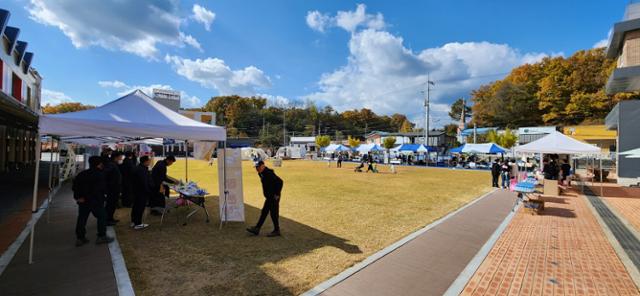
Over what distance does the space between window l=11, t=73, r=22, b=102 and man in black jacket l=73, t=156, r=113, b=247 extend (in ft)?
63.5

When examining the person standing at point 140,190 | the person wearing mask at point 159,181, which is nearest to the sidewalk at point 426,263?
the person standing at point 140,190

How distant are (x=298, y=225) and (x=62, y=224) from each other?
5.19 metres

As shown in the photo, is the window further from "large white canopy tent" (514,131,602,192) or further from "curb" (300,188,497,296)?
"large white canopy tent" (514,131,602,192)

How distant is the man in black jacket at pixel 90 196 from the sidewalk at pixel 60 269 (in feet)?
0.79

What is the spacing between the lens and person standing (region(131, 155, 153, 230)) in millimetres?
6207

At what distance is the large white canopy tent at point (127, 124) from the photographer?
4.70 m

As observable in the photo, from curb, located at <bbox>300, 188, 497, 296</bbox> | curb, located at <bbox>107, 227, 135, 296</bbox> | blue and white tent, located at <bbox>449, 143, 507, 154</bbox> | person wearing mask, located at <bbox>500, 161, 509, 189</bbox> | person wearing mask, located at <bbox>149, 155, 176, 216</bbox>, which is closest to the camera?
curb, located at <bbox>107, 227, 135, 296</bbox>

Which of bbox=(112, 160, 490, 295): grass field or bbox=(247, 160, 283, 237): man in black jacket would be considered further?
bbox=(247, 160, 283, 237): man in black jacket

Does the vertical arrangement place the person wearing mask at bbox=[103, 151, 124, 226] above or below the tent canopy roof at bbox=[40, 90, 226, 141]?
below

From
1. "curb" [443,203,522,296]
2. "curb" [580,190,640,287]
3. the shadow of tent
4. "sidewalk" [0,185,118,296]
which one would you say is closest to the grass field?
the shadow of tent

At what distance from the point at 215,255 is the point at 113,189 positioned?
3.27m

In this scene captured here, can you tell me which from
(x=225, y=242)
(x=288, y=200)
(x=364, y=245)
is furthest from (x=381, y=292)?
(x=288, y=200)

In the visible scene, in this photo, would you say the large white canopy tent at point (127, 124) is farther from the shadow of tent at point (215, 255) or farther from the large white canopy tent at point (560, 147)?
the large white canopy tent at point (560, 147)

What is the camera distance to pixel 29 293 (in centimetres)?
345
